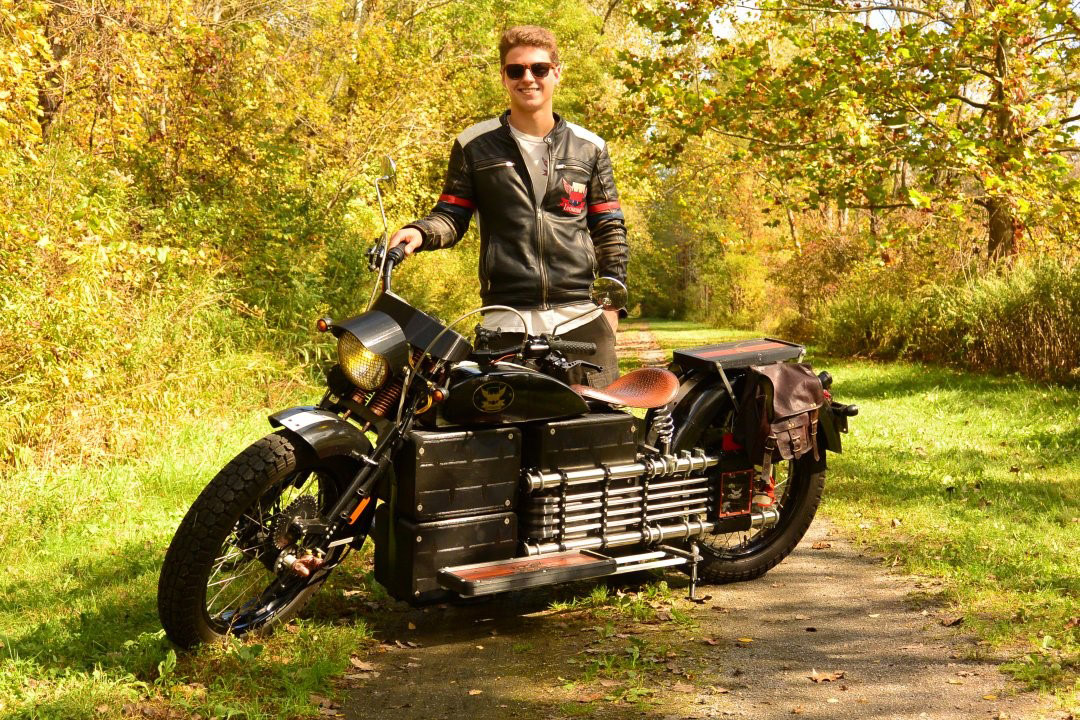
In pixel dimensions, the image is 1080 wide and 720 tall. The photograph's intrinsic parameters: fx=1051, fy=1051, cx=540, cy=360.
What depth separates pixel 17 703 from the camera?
3.31m

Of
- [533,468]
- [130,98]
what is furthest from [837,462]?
[130,98]

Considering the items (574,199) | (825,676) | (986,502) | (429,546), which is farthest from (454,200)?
(986,502)

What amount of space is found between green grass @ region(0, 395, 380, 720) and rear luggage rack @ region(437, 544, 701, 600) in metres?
0.53

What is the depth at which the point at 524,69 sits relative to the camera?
14.7ft

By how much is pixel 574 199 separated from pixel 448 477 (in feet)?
4.80

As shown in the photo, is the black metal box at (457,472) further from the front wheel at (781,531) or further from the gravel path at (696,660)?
the front wheel at (781,531)

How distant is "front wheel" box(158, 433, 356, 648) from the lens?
11.6ft

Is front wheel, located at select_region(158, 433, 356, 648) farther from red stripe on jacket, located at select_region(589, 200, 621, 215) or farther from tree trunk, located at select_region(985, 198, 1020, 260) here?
tree trunk, located at select_region(985, 198, 1020, 260)

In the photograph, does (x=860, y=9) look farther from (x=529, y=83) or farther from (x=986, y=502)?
(x=529, y=83)

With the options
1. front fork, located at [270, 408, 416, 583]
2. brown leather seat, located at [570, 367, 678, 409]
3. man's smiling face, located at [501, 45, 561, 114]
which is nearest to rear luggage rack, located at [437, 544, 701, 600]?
front fork, located at [270, 408, 416, 583]

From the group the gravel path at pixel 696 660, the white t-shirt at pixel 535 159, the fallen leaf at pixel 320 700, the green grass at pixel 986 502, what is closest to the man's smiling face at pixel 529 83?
the white t-shirt at pixel 535 159

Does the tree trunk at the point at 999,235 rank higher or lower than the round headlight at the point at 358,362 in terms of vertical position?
higher

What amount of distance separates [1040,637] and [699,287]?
30.2 m

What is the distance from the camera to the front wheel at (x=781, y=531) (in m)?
4.98
